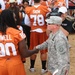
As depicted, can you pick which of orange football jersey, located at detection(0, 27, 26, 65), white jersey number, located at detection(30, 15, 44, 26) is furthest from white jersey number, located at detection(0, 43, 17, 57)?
white jersey number, located at detection(30, 15, 44, 26)

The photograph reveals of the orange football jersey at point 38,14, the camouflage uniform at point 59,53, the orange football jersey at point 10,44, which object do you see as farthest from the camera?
the orange football jersey at point 38,14

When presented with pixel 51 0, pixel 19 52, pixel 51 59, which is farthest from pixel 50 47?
pixel 51 0

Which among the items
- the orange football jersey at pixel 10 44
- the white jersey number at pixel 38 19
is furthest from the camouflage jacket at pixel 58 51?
the white jersey number at pixel 38 19

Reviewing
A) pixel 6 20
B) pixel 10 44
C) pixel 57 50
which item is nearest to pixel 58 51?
pixel 57 50

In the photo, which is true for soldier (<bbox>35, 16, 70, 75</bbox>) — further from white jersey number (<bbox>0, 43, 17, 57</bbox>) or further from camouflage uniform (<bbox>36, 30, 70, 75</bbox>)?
white jersey number (<bbox>0, 43, 17, 57</bbox>)

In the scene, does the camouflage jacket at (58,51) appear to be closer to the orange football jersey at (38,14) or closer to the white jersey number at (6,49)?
the white jersey number at (6,49)

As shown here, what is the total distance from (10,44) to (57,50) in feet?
2.13

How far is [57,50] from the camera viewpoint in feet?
12.3

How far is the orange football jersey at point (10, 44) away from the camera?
3.86m

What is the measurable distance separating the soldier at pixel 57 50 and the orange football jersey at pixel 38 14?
91.2 inches

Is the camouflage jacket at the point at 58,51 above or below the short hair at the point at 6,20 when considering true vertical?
below

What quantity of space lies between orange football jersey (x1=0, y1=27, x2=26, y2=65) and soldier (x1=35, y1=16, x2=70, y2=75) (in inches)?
17.3

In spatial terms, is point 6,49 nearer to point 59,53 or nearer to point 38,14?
point 59,53

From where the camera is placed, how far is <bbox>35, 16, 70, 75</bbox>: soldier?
3.69m
